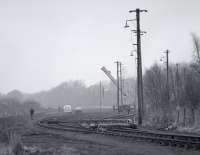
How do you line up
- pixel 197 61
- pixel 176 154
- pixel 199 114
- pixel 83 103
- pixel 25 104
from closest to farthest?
pixel 176 154 → pixel 199 114 → pixel 197 61 → pixel 25 104 → pixel 83 103

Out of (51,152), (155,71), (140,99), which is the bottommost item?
(51,152)

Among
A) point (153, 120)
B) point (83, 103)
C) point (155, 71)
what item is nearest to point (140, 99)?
point (153, 120)

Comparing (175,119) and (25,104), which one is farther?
(25,104)

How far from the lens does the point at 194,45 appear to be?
202 ft

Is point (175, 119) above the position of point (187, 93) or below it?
below

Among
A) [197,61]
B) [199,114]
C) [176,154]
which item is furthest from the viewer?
[197,61]

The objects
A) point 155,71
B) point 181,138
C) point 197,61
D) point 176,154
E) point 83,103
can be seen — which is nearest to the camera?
point 176,154

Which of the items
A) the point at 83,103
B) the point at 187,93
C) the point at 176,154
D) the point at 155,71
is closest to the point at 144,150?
the point at 176,154

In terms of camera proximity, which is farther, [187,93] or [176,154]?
[187,93]

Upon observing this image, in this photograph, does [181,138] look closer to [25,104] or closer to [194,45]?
[194,45]

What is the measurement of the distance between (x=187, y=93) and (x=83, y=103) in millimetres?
156817

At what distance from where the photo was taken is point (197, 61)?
5191 cm

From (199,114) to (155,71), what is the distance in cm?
2932

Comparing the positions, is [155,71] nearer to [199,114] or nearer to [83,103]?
[199,114]
